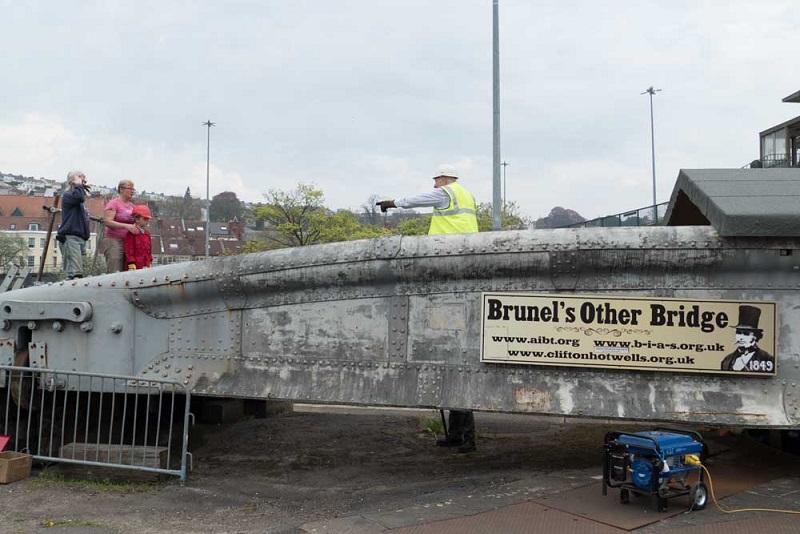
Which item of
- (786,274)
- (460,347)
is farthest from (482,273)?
(786,274)

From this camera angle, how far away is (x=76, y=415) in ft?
23.9

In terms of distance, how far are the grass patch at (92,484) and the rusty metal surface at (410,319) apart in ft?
3.54

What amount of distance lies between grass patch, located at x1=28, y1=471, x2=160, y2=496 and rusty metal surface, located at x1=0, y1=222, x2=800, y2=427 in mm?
1078

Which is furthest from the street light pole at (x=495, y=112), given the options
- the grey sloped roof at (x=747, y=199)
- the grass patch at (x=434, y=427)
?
the grey sloped roof at (x=747, y=199)

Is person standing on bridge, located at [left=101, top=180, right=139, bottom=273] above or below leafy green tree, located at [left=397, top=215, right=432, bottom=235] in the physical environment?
below

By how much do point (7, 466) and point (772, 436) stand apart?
8.29m

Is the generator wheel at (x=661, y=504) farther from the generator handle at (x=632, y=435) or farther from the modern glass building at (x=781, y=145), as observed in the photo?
the modern glass building at (x=781, y=145)

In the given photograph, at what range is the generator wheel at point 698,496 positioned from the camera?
221 inches

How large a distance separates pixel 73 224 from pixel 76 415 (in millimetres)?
2414

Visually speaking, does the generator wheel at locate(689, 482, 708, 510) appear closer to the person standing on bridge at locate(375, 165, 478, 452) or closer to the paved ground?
the paved ground

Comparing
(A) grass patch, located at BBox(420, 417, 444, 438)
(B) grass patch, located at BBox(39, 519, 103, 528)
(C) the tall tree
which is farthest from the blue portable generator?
(C) the tall tree

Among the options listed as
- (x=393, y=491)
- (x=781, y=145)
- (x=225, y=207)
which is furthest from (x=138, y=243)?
(x=225, y=207)

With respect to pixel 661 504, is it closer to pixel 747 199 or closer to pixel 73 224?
pixel 747 199

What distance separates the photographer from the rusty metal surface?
6.00 m
